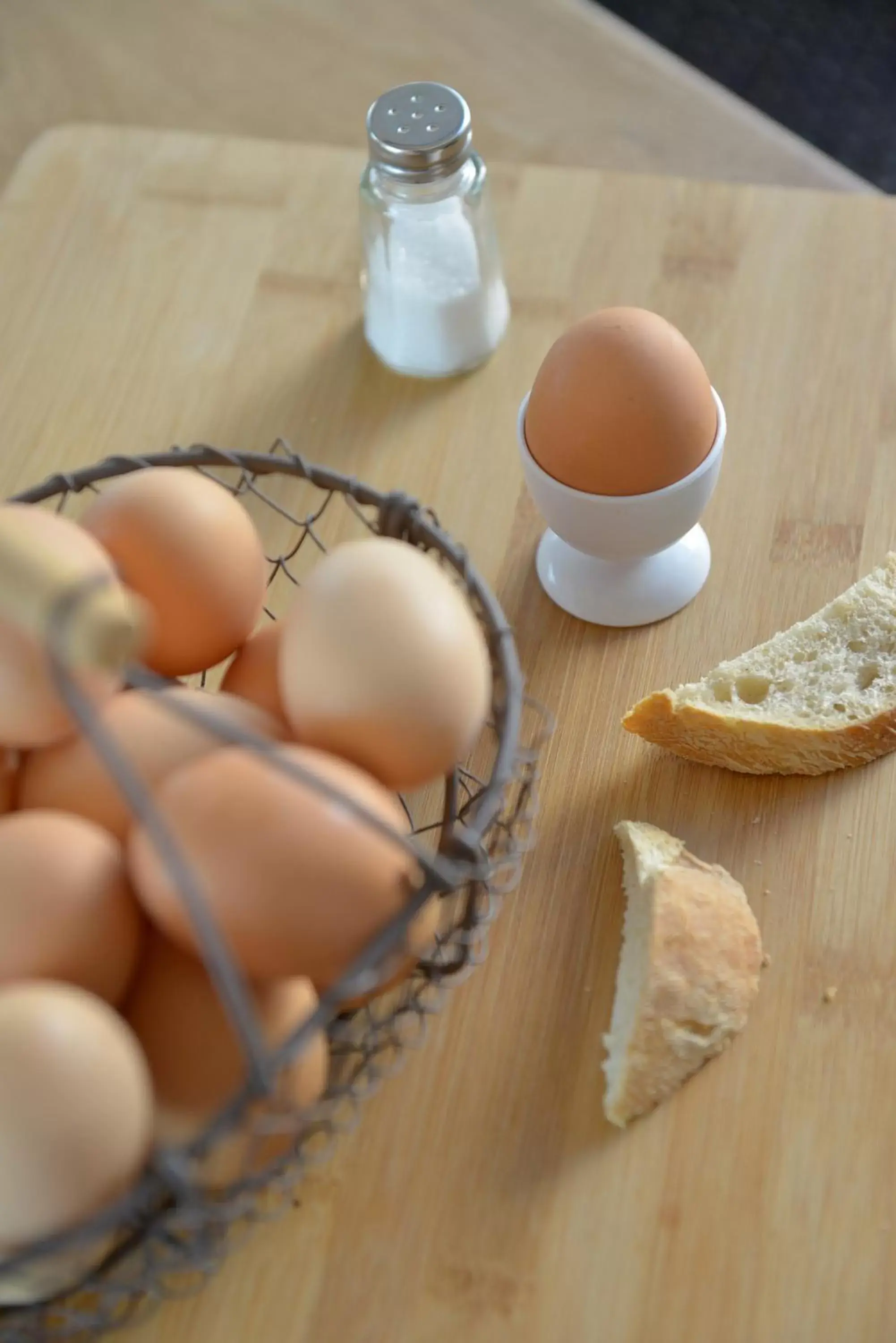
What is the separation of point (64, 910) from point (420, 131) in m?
0.59

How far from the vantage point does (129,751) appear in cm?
60

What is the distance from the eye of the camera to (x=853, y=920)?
0.72 meters

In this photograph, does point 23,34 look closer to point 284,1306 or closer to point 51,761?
point 51,761

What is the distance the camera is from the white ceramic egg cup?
2.55ft

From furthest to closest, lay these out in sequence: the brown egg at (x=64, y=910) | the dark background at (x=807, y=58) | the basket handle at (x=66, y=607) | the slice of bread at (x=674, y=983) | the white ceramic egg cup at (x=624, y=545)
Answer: the dark background at (x=807, y=58)
the white ceramic egg cup at (x=624, y=545)
the slice of bread at (x=674, y=983)
the brown egg at (x=64, y=910)
the basket handle at (x=66, y=607)

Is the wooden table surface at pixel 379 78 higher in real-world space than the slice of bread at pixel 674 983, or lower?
higher

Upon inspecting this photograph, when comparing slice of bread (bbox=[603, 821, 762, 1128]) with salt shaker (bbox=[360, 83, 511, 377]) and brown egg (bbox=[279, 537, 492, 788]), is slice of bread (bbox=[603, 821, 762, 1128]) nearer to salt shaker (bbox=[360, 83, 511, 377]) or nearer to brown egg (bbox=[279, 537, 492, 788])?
brown egg (bbox=[279, 537, 492, 788])

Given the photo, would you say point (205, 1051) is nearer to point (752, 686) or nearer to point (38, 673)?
point (38, 673)

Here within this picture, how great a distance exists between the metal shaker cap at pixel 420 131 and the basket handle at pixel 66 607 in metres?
0.50

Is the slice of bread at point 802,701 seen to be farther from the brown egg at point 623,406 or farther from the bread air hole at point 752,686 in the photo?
the brown egg at point 623,406

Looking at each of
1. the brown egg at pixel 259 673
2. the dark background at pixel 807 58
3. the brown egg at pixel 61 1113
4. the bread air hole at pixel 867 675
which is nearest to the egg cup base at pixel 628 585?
the bread air hole at pixel 867 675

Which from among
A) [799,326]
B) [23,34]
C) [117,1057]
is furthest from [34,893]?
[23,34]

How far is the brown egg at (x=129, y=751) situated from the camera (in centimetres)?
60

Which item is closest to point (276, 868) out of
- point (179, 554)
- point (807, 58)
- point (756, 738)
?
point (179, 554)
